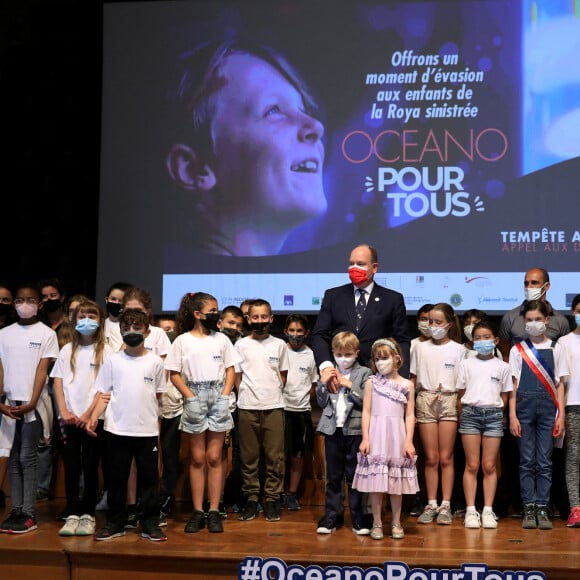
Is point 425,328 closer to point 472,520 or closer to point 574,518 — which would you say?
point 472,520

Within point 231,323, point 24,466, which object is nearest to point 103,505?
point 24,466

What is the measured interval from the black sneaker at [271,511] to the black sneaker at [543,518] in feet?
5.09

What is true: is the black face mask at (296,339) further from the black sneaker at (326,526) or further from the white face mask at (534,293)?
the white face mask at (534,293)

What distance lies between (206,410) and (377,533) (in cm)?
120

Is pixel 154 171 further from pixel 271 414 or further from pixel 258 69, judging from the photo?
pixel 271 414

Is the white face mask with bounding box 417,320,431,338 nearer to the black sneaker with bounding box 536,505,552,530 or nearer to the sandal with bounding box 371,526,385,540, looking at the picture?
the black sneaker with bounding box 536,505,552,530

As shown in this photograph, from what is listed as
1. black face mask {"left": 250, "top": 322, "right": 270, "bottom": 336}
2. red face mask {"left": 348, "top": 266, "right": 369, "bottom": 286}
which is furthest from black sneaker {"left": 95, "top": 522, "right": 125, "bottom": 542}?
red face mask {"left": 348, "top": 266, "right": 369, "bottom": 286}

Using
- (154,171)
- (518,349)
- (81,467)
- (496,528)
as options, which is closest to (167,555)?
(81,467)

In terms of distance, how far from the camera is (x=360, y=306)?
5.02m

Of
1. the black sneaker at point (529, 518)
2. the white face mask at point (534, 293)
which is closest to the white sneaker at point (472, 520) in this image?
the black sneaker at point (529, 518)

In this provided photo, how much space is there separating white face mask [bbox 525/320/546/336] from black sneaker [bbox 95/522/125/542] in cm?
269

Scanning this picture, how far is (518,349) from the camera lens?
5.32 metres

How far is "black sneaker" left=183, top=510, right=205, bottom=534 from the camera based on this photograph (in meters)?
4.83

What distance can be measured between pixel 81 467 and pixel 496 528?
97.5 inches
